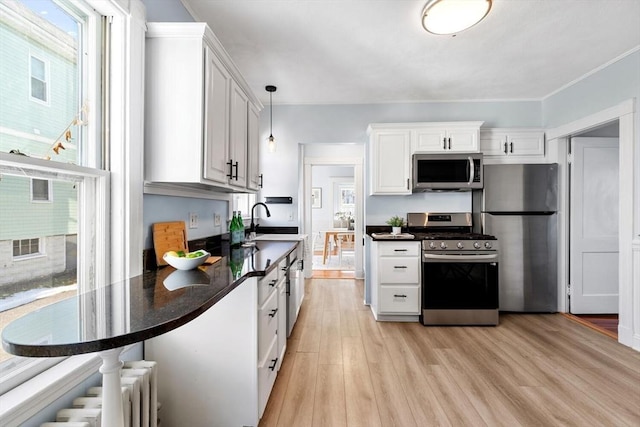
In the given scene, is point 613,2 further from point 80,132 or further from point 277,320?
point 80,132

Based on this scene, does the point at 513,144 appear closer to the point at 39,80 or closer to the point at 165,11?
the point at 165,11

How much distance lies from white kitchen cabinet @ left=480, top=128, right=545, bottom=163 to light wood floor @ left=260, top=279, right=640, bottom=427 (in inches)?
74.4

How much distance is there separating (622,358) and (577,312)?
3.59ft

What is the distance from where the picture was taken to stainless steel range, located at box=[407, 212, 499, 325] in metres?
2.93

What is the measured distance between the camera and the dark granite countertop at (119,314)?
2.13 ft

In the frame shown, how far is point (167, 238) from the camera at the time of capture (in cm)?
165

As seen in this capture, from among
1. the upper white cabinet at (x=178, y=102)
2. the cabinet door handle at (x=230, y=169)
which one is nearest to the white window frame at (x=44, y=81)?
the upper white cabinet at (x=178, y=102)

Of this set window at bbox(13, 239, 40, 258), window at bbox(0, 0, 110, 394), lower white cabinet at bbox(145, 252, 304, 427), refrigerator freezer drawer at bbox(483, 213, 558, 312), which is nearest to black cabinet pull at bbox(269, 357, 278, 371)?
lower white cabinet at bbox(145, 252, 304, 427)

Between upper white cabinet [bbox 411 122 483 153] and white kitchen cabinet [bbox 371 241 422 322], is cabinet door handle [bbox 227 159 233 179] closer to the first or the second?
white kitchen cabinet [bbox 371 241 422 322]

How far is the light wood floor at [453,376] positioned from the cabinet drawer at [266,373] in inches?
5.0

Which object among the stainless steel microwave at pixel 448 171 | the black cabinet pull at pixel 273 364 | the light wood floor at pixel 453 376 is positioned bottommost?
the light wood floor at pixel 453 376

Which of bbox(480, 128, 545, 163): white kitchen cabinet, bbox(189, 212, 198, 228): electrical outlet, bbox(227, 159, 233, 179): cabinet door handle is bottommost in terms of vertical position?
bbox(189, 212, 198, 228): electrical outlet

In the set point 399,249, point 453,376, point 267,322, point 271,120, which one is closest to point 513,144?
point 399,249

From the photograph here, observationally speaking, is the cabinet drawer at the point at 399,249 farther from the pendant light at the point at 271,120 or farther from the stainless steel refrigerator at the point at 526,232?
the pendant light at the point at 271,120
